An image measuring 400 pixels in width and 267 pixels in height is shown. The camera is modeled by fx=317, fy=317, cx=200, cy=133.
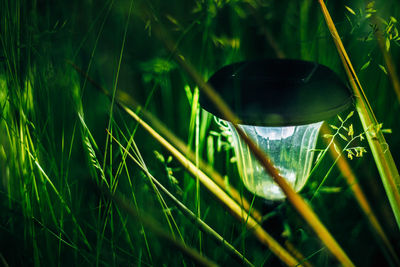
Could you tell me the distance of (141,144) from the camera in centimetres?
121

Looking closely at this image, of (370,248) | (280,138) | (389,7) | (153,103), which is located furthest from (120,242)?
(389,7)

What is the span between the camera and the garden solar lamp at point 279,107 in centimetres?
60

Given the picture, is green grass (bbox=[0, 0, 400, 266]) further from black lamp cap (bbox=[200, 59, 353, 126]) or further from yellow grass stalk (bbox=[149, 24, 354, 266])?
black lamp cap (bbox=[200, 59, 353, 126])

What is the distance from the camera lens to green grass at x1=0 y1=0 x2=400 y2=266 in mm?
789

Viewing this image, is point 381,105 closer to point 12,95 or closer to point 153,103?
point 153,103

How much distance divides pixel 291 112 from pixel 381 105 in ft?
2.06

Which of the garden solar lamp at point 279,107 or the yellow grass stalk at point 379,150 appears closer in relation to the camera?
the garden solar lamp at point 279,107

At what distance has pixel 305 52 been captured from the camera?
1113 mm

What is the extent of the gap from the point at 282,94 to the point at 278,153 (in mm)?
180

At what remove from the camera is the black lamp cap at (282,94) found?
59 centimetres

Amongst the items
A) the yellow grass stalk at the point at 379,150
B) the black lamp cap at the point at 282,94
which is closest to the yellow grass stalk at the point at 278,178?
the black lamp cap at the point at 282,94

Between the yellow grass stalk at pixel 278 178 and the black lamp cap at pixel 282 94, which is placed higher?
the black lamp cap at pixel 282 94

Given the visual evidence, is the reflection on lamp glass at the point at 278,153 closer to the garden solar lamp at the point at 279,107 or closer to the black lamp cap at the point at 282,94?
the garden solar lamp at the point at 279,107

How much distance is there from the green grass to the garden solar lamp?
0.31 feet
